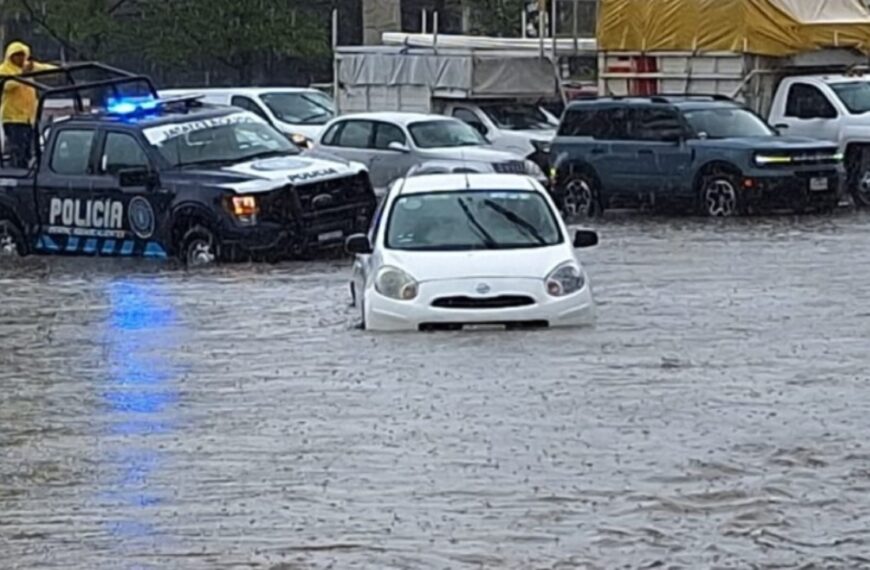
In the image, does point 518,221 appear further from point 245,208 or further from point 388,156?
point 388,156

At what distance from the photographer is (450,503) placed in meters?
9.27

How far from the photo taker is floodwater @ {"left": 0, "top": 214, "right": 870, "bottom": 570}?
857 centimetres

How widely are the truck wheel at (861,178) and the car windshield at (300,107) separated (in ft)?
28.0

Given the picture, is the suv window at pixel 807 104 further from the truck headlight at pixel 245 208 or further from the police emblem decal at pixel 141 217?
the police emblem decal at pixel 141 217

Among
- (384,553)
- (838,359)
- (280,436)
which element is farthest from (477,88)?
(384,553)

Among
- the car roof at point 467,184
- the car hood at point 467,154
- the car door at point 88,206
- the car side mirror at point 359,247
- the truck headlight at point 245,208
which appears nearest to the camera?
the car side mirror at point 359,247

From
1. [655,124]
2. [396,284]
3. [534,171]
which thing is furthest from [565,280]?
[655,124]

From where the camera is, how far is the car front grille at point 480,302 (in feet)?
48.1

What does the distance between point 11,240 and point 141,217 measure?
6.77ft

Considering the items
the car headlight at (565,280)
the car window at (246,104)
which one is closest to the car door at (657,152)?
the car window at (246,104)

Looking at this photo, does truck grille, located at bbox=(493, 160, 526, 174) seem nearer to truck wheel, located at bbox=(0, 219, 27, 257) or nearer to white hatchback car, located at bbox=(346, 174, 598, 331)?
truck wheel, located at bbox=(0, 219, 27, 257)

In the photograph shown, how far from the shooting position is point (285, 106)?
32.6 meters

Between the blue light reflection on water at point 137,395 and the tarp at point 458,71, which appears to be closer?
the blue light reflection on water at point 137,395

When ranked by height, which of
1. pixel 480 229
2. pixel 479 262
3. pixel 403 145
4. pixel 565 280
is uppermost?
pixel 480 229
